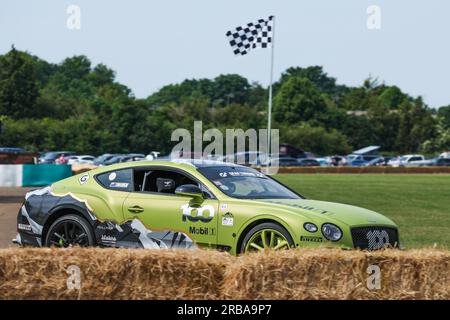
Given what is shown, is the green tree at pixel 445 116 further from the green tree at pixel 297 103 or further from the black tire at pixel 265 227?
the black tire at pixel 265 227

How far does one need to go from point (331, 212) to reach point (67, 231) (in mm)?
3070

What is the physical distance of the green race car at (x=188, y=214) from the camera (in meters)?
8.64

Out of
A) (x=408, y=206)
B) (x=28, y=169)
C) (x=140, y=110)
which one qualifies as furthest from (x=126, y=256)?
(x=140, y=110)

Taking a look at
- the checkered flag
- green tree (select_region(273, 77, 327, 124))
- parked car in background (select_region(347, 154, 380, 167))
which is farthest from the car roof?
green tree (select_region(273, 77, 327, 124))

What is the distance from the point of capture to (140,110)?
81562 millimetres

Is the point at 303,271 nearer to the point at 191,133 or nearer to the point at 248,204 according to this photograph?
the point at 248,204

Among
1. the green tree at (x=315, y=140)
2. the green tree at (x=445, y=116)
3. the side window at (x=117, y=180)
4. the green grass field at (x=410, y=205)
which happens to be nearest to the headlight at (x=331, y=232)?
the side window at (x=117, y=180)

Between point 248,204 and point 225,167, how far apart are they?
3.83 ft

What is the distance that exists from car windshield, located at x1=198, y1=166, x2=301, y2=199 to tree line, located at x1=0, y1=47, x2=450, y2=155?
62.3 meters

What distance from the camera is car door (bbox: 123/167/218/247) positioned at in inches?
357

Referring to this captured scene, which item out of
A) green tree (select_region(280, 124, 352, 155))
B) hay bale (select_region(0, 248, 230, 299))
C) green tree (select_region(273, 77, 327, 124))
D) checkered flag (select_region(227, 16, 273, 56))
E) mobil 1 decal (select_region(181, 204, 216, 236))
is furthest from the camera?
green tree (select_region(273, 77, 327, 124))

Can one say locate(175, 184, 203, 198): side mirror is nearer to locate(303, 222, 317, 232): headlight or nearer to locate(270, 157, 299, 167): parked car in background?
locate(303, 222, 317, 232): headlight

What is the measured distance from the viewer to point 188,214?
362 inches

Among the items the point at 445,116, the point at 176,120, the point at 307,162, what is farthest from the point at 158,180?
the point at 445,116
